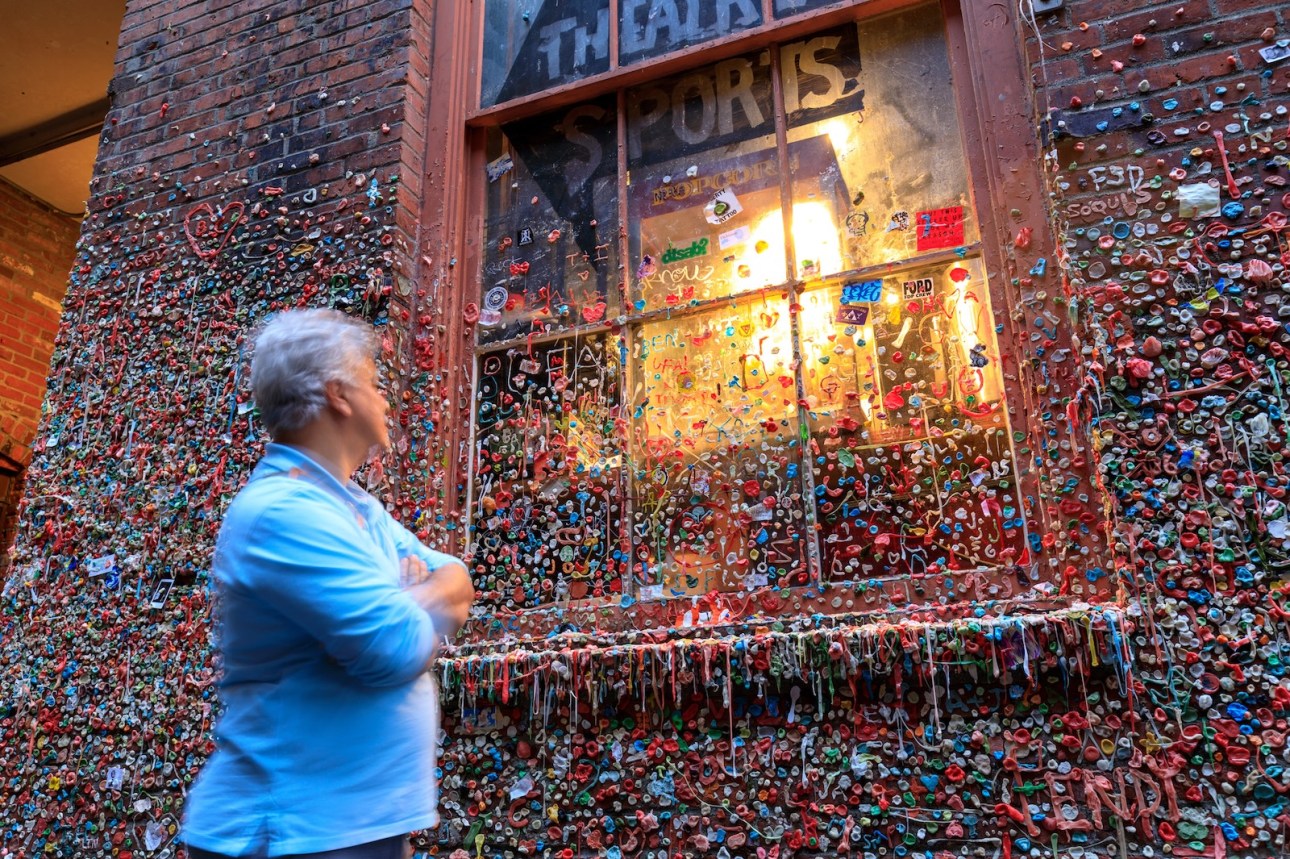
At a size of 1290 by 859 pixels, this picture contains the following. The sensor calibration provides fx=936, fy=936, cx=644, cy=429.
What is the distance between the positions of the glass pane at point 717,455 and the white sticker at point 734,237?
0.66ft

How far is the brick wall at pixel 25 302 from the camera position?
17.4 feet

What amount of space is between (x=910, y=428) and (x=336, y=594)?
5.08ft

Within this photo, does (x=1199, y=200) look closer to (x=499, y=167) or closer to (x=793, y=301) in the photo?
(x=793, y=301)

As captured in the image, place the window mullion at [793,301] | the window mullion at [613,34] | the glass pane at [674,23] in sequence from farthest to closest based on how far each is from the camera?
the window mullion at [613,34] < the glass pane at [674,23] < the window mullion at [793,301]

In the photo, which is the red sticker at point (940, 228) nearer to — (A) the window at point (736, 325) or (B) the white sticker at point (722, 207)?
(A) the window at point (736, 325)

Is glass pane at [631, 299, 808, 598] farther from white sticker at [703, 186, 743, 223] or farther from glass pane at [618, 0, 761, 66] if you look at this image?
glass pane at [618, 0, 761, 66]

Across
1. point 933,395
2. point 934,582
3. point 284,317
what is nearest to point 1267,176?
point 933,395

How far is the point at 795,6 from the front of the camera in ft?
9.30

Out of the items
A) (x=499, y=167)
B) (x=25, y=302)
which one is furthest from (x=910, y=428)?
(x=25, y=302)

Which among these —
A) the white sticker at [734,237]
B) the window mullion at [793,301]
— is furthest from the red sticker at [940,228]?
the white sticker at [734,237]

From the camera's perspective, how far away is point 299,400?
1.33 meters

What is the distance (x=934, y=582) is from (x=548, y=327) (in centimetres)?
132

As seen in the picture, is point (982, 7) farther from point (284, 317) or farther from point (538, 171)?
point (284, 317)

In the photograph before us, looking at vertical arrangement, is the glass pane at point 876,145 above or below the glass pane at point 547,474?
above
